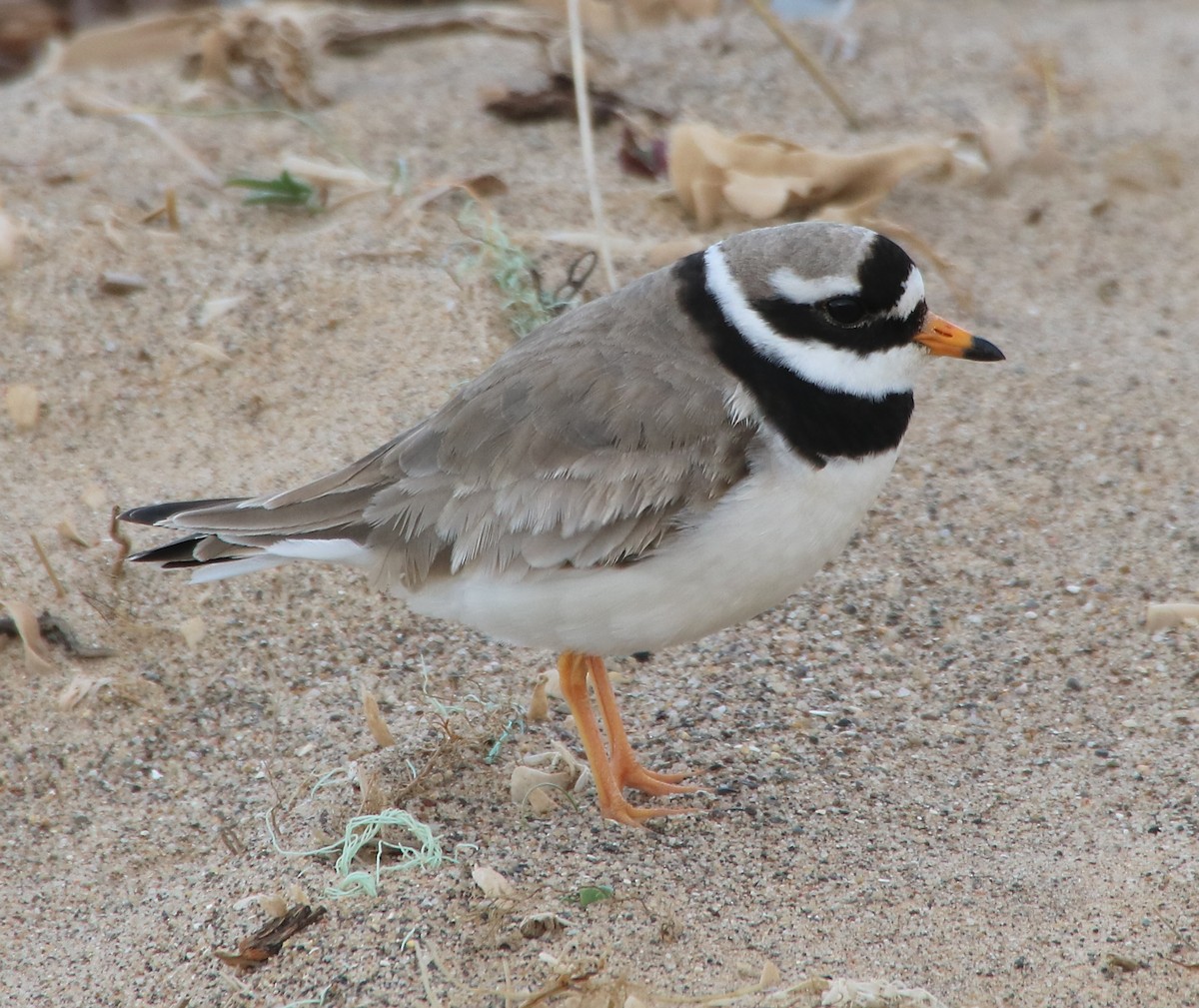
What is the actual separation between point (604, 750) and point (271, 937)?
3.09 feet

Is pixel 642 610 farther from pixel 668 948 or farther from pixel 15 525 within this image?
pixel 15 525

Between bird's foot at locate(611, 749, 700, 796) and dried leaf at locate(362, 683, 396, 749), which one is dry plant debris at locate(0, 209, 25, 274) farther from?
bird's foot at locate(611, 749, 700, 796)

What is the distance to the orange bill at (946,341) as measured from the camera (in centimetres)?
356

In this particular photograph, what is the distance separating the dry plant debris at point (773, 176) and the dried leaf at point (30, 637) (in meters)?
2.68

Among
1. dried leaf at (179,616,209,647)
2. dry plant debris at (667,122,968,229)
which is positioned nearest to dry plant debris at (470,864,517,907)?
dried leaf at (179,616,209,647)

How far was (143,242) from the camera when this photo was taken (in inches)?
205

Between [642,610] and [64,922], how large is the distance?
1.46 meters

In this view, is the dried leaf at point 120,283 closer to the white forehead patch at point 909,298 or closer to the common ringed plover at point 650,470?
the common ringed plover at point 650,470

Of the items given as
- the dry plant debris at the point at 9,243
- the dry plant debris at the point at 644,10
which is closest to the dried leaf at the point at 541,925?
the dry plant debris at the point at 9,243

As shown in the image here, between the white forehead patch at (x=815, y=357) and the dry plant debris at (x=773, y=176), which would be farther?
the dry plant debris at (x=773, y=176)

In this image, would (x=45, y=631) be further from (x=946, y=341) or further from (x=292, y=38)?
(x=292, y=38)

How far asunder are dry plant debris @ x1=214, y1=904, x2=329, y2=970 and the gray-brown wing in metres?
0.80

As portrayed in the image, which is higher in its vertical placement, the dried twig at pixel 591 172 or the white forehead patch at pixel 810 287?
the white forehead patch at pixel 810 287

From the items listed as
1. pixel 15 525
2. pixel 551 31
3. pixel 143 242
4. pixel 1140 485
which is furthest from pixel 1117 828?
pixel 551 31
